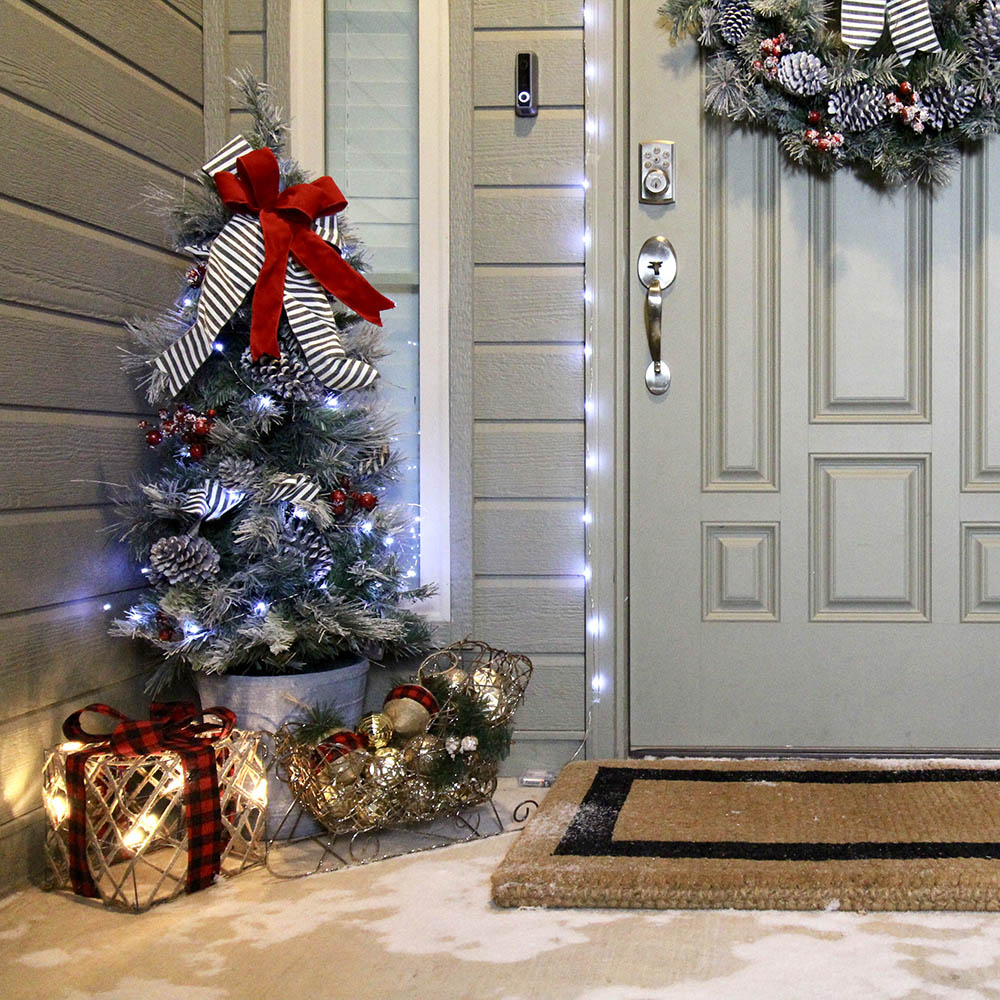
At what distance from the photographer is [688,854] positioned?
1.51 m

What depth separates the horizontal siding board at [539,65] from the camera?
2035 millimetres

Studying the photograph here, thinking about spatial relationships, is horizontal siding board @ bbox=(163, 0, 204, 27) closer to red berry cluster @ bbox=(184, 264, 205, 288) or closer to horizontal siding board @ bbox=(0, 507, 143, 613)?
red berry cluster @ bbox=(184, 264, 205, 288)

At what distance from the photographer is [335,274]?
5.80ft

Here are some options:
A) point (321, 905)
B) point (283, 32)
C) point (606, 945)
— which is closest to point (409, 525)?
point (321, 905)

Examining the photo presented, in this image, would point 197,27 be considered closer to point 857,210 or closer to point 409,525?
point 409,525

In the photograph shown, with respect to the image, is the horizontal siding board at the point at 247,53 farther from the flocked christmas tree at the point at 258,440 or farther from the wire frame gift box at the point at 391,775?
the wire frame gift box at the point at 391,775

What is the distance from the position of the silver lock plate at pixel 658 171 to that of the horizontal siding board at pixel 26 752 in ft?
4.69

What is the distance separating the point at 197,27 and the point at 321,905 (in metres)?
1.67

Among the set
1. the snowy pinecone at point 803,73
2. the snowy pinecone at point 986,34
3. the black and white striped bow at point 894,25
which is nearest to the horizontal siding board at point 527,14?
the snowy pinecone at point 803,73

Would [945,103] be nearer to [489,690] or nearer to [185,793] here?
[489,690]

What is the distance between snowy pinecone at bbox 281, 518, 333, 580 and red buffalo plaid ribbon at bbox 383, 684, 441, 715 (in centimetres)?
25

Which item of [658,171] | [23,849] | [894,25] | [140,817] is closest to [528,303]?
[658,171]

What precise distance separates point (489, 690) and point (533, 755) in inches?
11.3

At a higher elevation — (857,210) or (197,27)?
(197,27)
